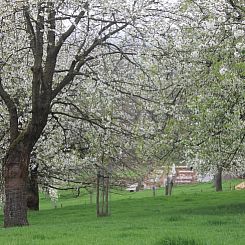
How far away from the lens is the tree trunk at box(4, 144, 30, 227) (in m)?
15.7

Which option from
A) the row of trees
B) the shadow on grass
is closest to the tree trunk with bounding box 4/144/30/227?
the row of trees

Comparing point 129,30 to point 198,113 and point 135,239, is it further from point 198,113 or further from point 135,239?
point 135,239

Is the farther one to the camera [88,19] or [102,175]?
[102,175]

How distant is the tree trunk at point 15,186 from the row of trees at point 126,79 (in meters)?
0.03

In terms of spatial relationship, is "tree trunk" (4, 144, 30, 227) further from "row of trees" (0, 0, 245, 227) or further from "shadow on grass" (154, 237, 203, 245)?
"shadow on grass" (154, 237, 203, 245)

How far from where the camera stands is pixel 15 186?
621 inches

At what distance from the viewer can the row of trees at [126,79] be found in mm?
14812

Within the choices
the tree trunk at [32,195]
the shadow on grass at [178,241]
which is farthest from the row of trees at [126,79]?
the tree trunk at [32,195]

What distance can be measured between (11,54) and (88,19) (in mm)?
2515

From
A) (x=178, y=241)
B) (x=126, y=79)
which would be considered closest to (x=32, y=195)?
(x=126, y=79)

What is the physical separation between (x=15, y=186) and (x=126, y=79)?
4746mm

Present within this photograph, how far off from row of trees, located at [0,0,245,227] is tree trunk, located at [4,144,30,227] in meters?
0.03

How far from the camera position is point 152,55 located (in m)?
16.2

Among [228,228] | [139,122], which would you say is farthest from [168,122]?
[228,228]
